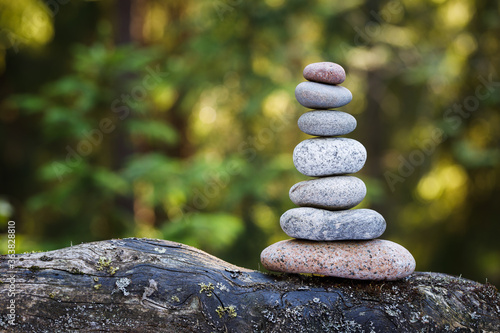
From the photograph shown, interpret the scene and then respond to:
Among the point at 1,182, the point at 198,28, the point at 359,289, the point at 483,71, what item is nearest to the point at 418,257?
the point at 483,71

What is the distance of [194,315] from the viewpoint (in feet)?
10.7

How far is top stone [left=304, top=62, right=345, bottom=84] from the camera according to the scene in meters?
3.84

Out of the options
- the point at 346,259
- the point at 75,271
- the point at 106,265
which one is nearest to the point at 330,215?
the point at 346,259

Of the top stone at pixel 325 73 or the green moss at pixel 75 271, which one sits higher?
the top stone at pixel 325 73

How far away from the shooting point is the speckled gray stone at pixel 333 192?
3.75 meters

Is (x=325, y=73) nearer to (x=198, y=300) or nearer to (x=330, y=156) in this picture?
(x=330, y=156)

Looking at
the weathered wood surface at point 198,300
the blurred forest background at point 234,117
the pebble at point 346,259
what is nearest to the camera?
the weathered wood surface at point 198,300

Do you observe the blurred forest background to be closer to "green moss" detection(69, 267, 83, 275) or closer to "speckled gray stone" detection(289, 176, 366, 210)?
"speckled gray stone" detection(289, 176, 366, 210)

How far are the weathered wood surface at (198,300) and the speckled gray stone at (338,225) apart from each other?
362mm

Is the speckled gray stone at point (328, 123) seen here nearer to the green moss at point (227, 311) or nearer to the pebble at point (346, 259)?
the pebble at point (346, 259)

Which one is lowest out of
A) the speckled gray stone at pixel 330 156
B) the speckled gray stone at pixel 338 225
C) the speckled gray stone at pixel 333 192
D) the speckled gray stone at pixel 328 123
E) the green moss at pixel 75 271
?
the green moss at pixel 75 271

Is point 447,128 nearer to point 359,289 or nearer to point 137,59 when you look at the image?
point 137,59

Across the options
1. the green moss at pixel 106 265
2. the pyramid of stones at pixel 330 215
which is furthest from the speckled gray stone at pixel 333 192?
the green moss at pixel 106 265

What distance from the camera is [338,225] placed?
3.65m
